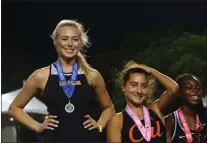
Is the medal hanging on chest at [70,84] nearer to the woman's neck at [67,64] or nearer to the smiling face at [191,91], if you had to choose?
the woman's neck at [67,64]

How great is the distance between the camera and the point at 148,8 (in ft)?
8.00

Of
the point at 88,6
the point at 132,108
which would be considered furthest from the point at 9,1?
the point at 132,108

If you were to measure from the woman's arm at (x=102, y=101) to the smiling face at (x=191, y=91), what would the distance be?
18.9 inches

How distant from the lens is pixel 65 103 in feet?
5.76

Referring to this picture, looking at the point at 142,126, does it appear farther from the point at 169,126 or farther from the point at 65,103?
the point at 65,103

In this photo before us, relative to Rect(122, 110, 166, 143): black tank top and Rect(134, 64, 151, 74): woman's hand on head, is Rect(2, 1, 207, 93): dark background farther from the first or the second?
Rect(122, 110, 166, 143): black tank top

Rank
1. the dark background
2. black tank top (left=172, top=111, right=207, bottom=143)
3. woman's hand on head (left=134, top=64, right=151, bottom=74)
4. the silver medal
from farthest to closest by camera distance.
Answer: the dark background < black tank top (left=172, top=111, right=207, bottom=143) < woman's hand on head (left=134, top=64, right=151, bottom=74) < the silver medal

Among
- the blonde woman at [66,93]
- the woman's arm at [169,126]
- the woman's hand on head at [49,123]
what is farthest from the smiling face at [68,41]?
the woman's arm at [169,126]

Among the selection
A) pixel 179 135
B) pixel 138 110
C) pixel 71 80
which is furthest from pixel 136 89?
pixel 179 135

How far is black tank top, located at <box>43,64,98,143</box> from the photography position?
5.75 ft

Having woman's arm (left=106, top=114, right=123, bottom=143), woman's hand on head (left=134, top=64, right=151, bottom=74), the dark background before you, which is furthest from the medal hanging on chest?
the dark background

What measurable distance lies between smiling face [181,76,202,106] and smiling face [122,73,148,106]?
35 cm

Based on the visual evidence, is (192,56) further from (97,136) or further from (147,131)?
(97,136)

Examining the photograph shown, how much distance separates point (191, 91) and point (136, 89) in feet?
1.51
